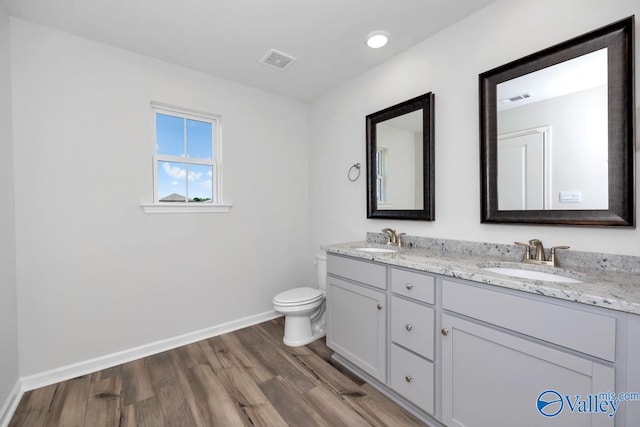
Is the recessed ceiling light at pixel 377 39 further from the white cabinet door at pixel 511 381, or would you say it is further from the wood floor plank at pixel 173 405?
the wood floor plank at pixel 173 405

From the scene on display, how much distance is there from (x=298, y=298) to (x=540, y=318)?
1.72 meters

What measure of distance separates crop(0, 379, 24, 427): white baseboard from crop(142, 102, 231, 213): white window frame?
4.40ft

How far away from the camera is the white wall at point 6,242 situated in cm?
160

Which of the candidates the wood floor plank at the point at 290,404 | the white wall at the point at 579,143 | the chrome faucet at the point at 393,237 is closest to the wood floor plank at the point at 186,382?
the wood floor plank at the point at 290,404

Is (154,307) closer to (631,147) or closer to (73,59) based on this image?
(73,59)

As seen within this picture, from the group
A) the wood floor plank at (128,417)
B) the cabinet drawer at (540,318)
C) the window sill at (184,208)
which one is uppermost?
the window sill at (184,208)

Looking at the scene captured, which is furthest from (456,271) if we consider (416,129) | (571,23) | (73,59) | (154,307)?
(73,59)

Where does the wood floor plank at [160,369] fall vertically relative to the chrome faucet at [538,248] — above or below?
below

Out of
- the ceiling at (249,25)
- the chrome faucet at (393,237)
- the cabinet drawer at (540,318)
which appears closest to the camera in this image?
the cabinet drawer at (540,318)

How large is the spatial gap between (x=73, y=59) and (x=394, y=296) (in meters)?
2.77

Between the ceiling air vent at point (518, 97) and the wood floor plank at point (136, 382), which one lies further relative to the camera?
the wood floor plank at point (136, 382)

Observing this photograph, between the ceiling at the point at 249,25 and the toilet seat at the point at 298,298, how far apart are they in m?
2.05

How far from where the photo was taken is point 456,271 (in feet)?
4.40

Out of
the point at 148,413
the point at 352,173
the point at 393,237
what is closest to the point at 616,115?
the point at 393,237
